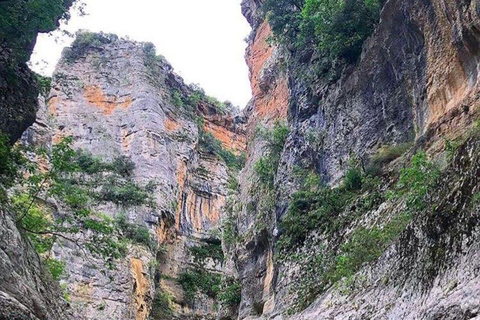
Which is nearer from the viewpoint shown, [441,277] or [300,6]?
[441,277]

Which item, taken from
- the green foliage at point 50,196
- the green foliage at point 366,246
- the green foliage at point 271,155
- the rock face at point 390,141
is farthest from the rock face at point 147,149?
the green foliage at point 366,246

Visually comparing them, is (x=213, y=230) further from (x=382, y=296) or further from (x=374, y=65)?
(x=382, y=296)

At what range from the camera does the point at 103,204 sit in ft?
107

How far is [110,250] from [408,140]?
308 inches

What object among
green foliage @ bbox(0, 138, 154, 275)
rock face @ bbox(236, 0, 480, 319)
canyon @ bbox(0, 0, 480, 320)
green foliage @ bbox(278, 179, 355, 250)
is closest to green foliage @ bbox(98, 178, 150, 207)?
canyon @ bbox(0, 0, 480, 320)

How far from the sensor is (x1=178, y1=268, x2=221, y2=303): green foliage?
34.5 metres

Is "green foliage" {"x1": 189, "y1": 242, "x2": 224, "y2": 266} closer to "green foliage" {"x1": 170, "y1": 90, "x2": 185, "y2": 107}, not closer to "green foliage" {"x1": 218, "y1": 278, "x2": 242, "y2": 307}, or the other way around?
"green foliage" {"x1": 170, "y1": 90, "x2": 185, "y2": 107}

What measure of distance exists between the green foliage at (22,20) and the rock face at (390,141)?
852 cm

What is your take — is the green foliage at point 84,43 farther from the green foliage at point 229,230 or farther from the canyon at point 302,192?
the green foliage at point 229,230

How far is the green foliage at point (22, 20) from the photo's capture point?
1332 centimetres

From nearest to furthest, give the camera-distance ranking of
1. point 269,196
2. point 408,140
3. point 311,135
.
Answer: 1. point 408,140
2. point 311,135
3. point 269,196

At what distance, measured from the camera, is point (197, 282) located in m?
35.3

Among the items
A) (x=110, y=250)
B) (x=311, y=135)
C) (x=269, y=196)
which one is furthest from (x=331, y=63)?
(x=110, y=250)

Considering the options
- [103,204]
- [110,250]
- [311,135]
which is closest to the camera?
[110,250]
